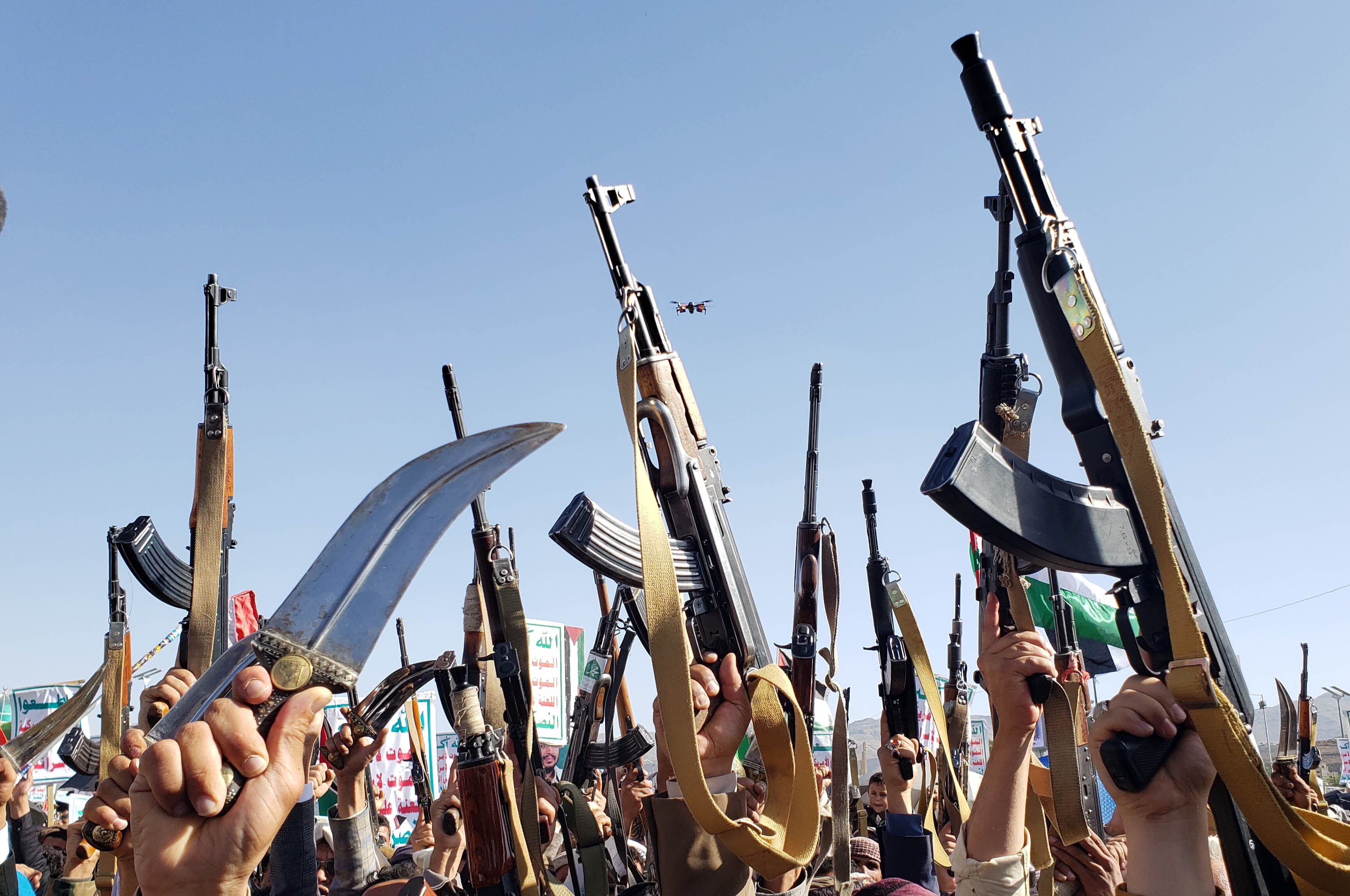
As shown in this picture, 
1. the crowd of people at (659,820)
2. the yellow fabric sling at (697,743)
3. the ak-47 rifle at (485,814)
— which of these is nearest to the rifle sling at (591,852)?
the crowd of people at (659,820)

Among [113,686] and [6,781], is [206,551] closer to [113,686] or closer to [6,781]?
[113,686]

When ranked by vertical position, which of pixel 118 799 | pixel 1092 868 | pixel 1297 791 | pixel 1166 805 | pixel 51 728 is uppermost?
pixel 51 728

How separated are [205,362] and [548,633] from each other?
8008 millimetres

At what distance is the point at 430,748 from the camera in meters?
13.2

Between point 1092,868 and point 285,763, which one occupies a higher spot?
point 285,763

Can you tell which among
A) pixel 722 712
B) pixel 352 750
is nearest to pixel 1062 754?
pixel 722 712

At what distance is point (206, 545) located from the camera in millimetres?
4980

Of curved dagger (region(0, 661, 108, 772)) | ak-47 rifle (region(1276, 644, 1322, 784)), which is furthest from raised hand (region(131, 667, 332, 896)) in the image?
ak-47 rifle (region(1276, 644, 1322, 784))

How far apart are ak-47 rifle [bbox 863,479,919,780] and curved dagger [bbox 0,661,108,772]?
15.7 ft

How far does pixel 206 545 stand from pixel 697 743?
111 inches

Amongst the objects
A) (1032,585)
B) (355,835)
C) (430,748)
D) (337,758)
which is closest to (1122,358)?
(337,758)

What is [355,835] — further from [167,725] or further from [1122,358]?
[1122,358]

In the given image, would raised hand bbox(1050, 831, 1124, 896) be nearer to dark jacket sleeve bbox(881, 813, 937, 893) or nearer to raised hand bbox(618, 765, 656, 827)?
dark jacket sleeve bbox(881, 813, 937, 893)

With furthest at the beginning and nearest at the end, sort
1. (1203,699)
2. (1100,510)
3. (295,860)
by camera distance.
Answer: (295,860) < (1100,510) < (1203,699)
